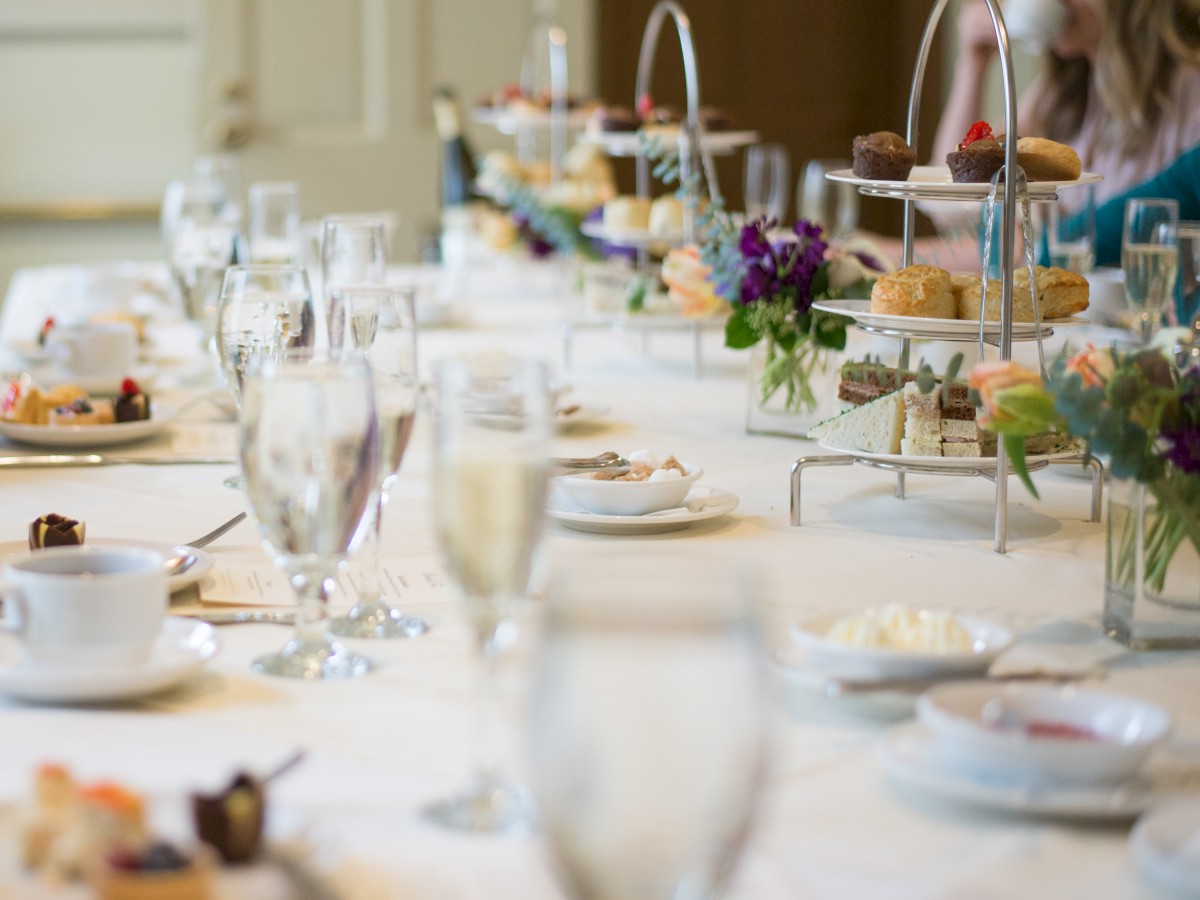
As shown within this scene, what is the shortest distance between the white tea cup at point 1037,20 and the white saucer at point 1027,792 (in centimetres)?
269

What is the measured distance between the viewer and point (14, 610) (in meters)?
0.82

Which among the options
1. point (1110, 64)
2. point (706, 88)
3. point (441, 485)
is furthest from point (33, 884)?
point (706, 88)

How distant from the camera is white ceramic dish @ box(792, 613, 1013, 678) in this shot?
0.82 m

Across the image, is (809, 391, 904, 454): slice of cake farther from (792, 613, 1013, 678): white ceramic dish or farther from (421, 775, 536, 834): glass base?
(421, 775, 536, 834): glass base

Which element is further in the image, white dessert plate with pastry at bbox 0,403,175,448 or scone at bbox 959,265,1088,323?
white dessert plate with pastry at bbox 0,403,175,448

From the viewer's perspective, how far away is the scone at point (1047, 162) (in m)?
1.32

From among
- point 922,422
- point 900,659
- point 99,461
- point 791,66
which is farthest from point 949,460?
point 791,66

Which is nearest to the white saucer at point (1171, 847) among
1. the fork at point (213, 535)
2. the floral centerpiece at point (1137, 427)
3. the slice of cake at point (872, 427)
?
the floral centerpiece at point (1137, 427)

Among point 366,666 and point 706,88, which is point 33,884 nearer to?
point 366,666

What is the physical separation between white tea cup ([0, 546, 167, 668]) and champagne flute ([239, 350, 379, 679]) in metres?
0.08

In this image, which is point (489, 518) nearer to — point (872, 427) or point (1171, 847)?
point (1171, 847)

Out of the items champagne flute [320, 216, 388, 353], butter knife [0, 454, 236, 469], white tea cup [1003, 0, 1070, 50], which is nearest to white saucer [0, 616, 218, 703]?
butter knife [0, 454, 236, 469]

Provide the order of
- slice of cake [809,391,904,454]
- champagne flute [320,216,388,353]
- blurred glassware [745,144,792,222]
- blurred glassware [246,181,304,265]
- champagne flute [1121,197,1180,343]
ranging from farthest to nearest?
blurred glassware [745,144,792,222] < blurred glassware [246,181,304,265] < champagne flute [320,216,388,353] < champagne flute [1121,197,1180,343] < slice of cake [809,391,904,454]

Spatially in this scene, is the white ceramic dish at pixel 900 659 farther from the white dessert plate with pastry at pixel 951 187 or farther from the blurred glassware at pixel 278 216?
the blurred glassware at pixel 278 216
